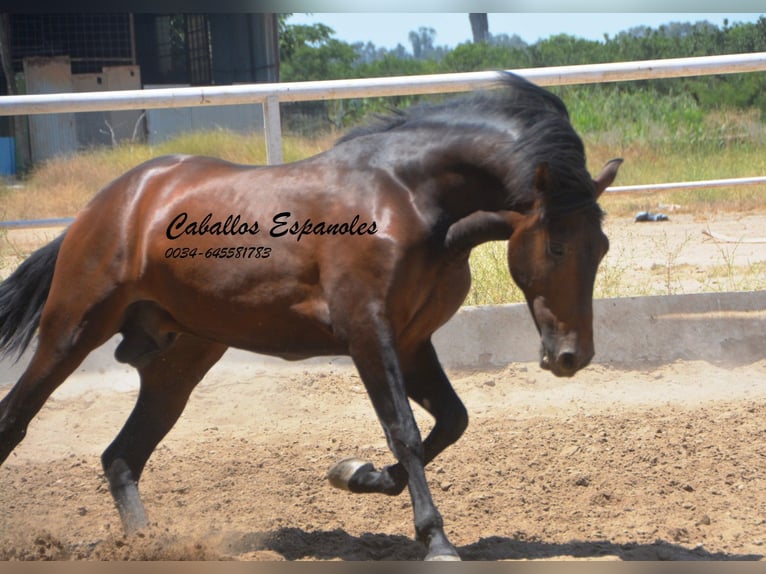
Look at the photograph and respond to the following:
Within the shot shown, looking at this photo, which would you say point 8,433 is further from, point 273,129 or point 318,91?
point 318,91

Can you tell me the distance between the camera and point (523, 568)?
2742mm

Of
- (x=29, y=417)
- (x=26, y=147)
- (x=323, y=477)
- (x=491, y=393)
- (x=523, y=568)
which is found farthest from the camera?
(x=26, y=147)

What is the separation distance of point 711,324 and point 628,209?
5180 millimetres

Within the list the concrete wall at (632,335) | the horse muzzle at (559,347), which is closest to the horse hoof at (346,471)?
the horse muzzle at (559,347)

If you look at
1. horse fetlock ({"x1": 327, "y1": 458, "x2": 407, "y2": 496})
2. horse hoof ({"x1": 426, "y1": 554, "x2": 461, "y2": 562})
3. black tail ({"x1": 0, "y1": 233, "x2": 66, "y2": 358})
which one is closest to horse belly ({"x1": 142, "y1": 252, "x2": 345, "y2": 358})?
horse fetlock ({"x1": 327, "y1": 458, "x2": 407, "y2": 496})

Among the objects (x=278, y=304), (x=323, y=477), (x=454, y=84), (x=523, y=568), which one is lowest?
(x=323, y=477)

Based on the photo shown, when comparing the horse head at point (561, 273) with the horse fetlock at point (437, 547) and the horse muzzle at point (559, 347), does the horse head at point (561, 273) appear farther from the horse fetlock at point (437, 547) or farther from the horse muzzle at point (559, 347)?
the horse fetlock at point (437, 547)

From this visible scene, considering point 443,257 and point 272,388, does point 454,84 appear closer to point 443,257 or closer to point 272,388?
point 272,388

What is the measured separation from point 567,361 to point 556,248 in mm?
400

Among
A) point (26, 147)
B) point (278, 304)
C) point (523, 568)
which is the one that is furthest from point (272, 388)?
point (26, 147)

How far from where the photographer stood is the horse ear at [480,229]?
354cm

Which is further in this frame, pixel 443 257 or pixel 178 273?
pixel 178 273

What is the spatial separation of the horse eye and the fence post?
9.89ft

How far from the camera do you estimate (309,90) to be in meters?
6.05
